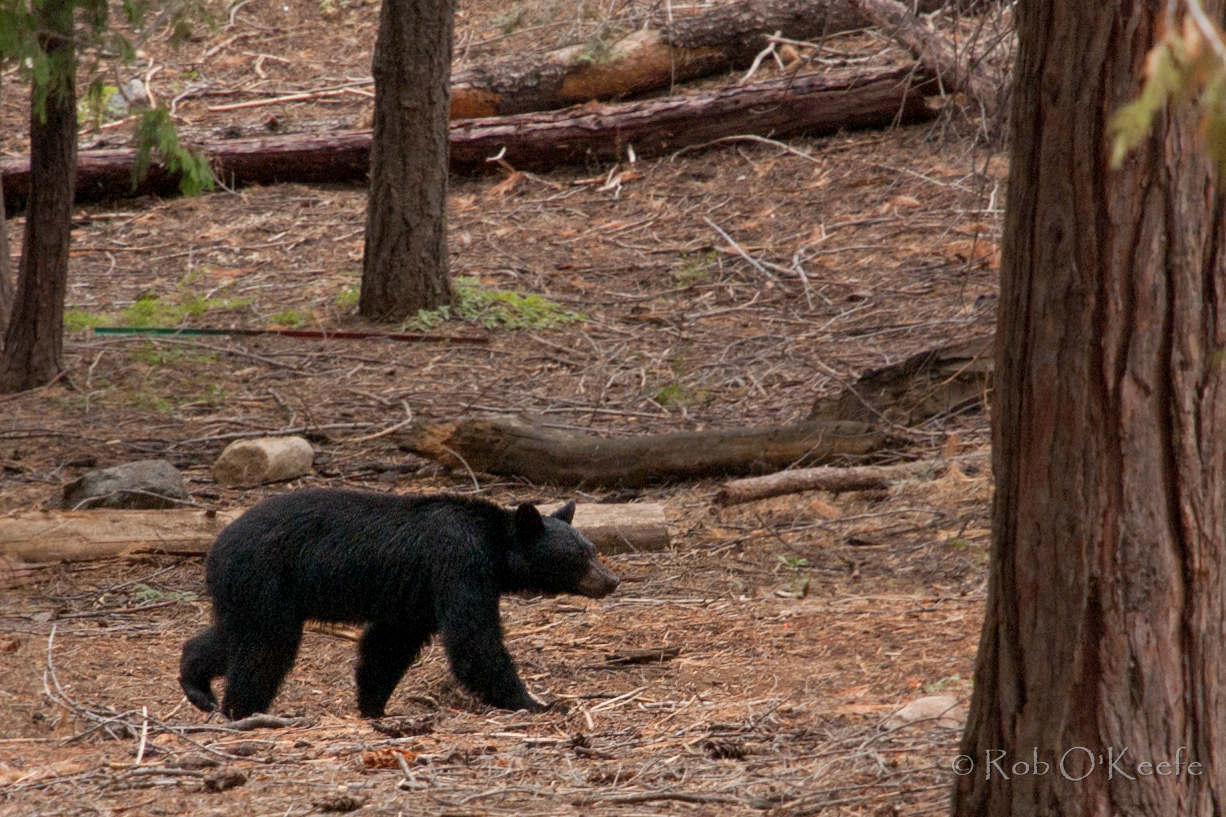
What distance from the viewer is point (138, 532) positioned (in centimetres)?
714

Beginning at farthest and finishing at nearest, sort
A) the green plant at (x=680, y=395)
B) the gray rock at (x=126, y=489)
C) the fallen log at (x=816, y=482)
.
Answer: the green plant at (x=680, y=395) < the fallen log at (x=816, y=482) < the gray rock at (x=126, y=489)

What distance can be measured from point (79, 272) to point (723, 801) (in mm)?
11783

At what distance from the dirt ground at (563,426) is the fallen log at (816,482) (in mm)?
101

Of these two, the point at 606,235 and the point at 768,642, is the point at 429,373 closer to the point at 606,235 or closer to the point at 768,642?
the point at 606,235

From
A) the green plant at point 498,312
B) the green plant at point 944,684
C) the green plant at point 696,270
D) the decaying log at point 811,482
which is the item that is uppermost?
the green plant at point 696,270

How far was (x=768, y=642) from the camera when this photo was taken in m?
5.83

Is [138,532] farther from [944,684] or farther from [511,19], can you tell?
[511,19]

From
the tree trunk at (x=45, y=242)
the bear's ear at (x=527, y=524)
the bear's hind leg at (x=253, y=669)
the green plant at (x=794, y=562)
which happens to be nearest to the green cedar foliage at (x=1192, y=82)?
the bear's ear at (x=527, y=524)

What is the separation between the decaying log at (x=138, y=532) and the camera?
6996 millimetres

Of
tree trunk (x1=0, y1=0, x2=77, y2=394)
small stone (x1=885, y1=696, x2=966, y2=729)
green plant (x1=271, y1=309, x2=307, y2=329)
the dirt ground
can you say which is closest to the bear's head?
the dirt ground

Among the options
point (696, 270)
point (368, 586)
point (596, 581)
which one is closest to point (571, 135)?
point (696, 270)

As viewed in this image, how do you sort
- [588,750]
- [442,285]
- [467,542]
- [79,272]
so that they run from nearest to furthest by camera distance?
[588,750] → [467,542] → [442,285] → [79,272]

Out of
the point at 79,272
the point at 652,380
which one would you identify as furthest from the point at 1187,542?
the point at 79,272

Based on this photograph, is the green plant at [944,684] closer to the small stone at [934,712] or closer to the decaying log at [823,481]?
the small stone at [934,712]
